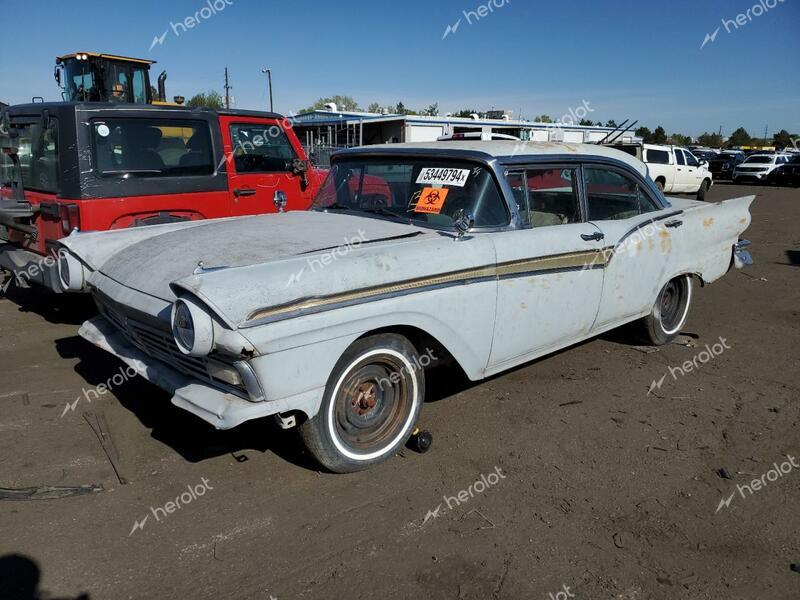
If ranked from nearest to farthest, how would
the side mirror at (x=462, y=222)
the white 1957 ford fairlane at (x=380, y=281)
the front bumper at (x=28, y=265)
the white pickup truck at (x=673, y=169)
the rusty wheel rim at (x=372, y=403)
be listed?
the white 1957 ford fairlane at (x=380, y=281), the rusty wheel rim at (x=372, y=403), the side mirror at (x=462, y=222), the front bumper at (x=28, y=265), the white pickup truck at (x=673, y=169)

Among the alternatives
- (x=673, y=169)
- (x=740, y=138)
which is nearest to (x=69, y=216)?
(x=673, y=169)

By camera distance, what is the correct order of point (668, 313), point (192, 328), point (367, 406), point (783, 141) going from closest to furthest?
point (192, 328) < point (367, 406) < point (668, 313) < point (783, 141)

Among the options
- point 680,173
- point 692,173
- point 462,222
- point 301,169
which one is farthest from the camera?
point 692,173

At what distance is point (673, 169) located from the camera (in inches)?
786

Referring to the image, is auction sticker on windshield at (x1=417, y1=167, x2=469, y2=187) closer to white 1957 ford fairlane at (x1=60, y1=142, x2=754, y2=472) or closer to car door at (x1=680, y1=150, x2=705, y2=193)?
white 1957 ford fairlane at (x1=60, y1=142, x2=754, y2=472)

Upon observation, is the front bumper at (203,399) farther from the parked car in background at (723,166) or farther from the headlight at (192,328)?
the parked car in background at (723,166)

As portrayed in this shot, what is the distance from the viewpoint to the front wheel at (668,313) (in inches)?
205

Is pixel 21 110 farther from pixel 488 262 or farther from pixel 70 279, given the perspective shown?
pixel 488 262

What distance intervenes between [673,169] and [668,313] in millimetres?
16420

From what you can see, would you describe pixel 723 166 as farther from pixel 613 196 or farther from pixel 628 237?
pixel 628 237

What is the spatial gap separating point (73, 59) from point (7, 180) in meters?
7.62

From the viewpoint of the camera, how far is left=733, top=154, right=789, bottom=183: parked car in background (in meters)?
29.6

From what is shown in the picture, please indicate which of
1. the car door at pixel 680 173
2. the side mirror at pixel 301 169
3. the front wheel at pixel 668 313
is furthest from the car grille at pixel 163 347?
the car door at pixel 680 173

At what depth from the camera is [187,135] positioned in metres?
5.95
